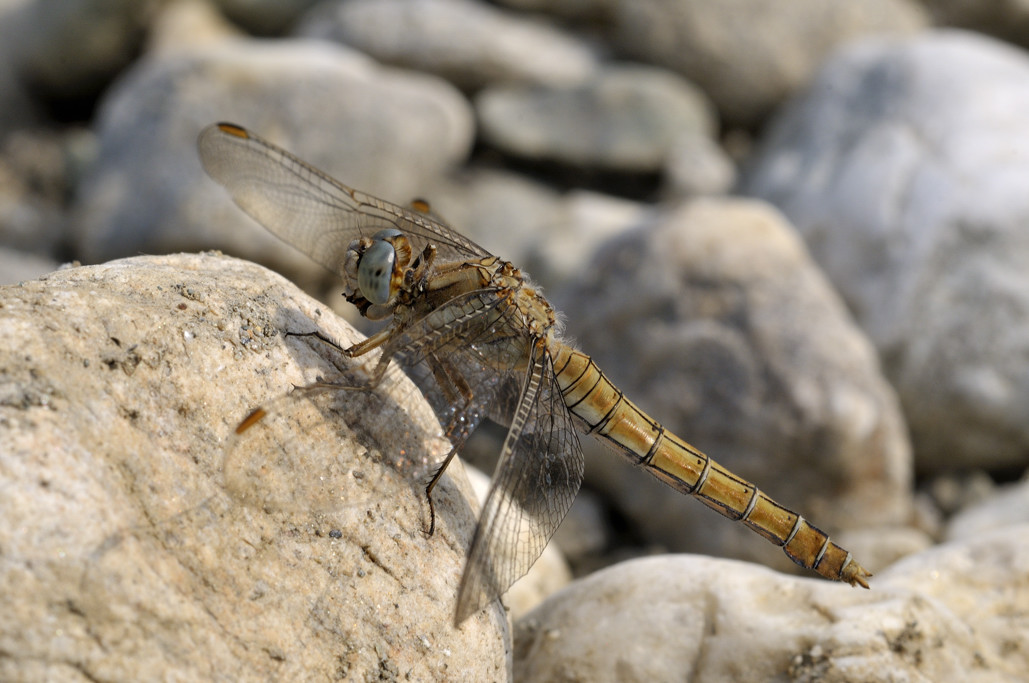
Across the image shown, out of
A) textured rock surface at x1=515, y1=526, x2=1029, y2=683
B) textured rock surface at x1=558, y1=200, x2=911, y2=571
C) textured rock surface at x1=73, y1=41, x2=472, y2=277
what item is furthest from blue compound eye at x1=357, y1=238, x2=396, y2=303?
textured rock surface at x1=73, y1=41, x2=472, y2=277

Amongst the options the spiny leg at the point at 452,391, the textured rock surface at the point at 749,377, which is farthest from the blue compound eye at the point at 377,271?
the textured rock surface at the point at 749,377

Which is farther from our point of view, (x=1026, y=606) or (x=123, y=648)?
(x=1026, y=606)

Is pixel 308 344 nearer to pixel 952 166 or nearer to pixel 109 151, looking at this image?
pixel 952 166

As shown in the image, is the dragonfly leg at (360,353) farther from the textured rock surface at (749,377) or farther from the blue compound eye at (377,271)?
the textured rock surface at (749,377)

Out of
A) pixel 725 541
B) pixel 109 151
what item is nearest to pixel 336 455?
pixel 725 541

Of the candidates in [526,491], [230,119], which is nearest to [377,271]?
[526,491]

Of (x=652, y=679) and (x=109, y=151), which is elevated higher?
(x=652, y=679)
